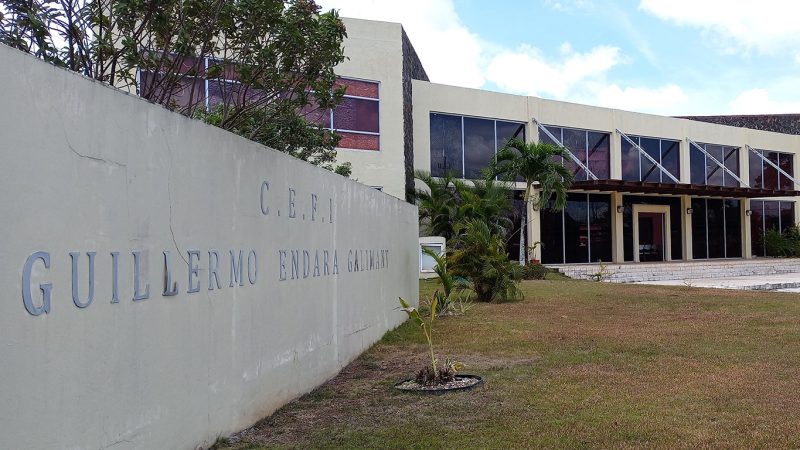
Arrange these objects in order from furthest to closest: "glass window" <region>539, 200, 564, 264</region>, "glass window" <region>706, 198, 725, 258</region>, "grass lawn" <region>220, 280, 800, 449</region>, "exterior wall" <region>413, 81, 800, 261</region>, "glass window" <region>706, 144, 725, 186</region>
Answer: "glass window" <region>706, 198, 725, 258</region>, "glass window" <region>706, 144, 725, 186</region>, "glass window" <region>539, 200, 564, 264</region>, "exterior wall" <region>413, 81, 800, 261</region>, "grass lawn" <region>220, 280, 800, 449</region>

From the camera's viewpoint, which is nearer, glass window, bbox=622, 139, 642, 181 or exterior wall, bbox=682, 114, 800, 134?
glass window, bbox=622, 139, 642, 181

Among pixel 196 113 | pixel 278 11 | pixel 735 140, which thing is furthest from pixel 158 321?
pixel 735 140

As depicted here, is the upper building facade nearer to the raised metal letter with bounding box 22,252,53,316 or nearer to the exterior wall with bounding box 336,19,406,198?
the exterior wall with bounding box 336,19,406,198

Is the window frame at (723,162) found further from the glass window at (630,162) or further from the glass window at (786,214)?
the glass window at (786,214)

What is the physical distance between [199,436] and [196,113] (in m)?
7.75

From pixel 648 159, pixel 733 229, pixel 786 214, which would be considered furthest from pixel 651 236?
pixel 786 214

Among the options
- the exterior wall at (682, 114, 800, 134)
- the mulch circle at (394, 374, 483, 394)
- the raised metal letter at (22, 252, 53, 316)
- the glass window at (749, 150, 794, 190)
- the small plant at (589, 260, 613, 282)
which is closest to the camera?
the raised metal letter at (22, 252, 53, 316)

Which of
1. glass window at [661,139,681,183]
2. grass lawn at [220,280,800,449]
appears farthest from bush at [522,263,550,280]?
glass window at [661,139,681,183]

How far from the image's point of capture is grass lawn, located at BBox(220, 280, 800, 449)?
4895mm

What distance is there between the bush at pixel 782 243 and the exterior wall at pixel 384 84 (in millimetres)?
21453

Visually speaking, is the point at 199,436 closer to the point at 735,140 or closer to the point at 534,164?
the point at 534,164

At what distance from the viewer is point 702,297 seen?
15.3 m

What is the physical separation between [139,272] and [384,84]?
18.2m

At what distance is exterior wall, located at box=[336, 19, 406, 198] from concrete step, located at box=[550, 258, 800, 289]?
22.1ft
